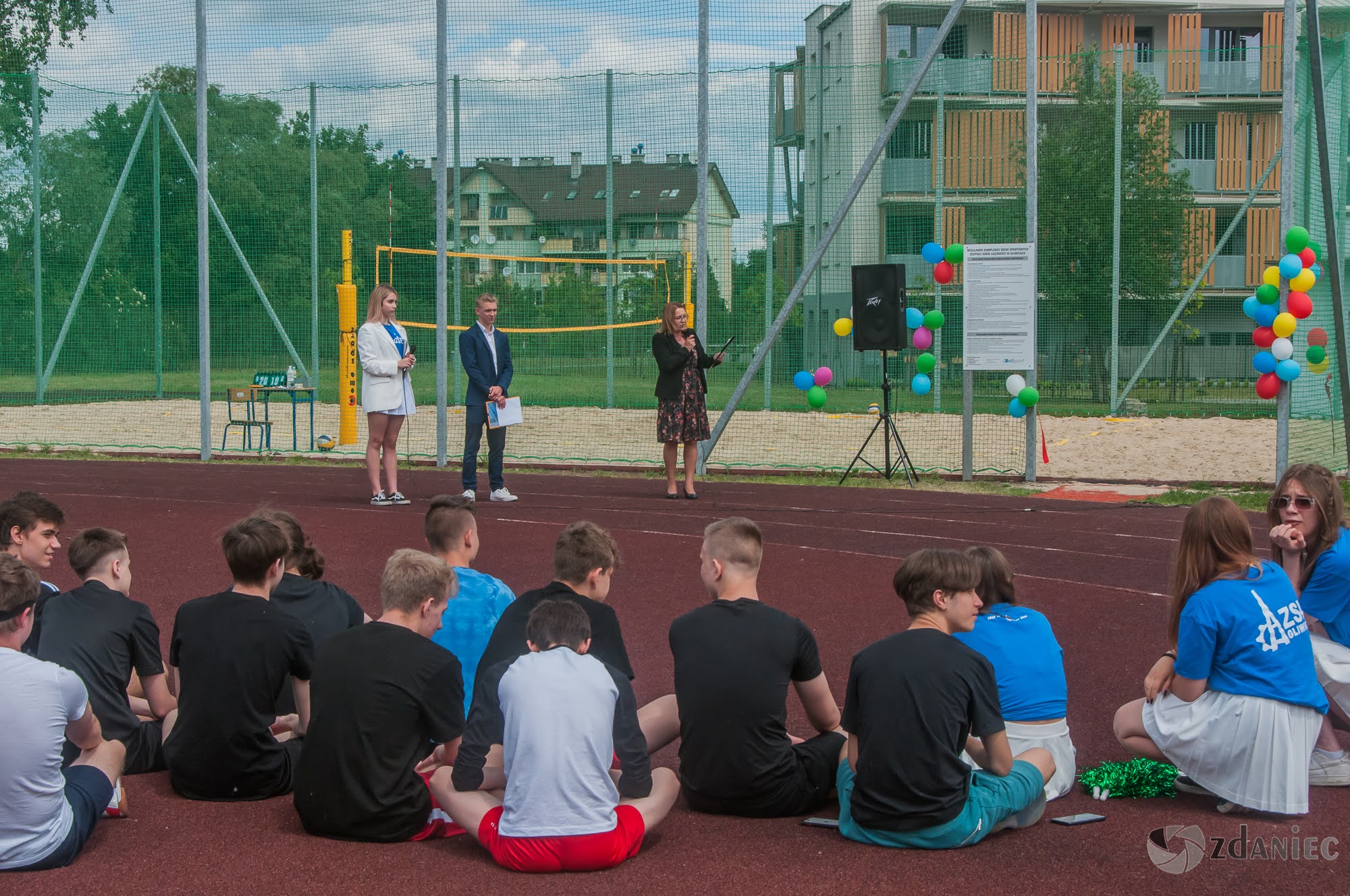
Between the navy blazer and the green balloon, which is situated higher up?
the green balloon

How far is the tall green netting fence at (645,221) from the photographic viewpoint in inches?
569

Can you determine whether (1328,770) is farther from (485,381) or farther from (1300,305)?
(1300,305)

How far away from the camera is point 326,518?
10.0m

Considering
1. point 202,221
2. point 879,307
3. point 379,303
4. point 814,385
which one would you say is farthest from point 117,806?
point 202,221

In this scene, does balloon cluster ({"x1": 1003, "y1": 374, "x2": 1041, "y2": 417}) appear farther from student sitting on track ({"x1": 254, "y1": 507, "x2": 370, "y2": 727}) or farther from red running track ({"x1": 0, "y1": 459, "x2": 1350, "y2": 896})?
student sitting on track ({"x1": 254, "y1": 507, "x2": 370, "y2": 727})

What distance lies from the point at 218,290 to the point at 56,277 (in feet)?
8.65

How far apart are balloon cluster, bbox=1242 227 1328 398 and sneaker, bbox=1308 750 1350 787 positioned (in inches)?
312

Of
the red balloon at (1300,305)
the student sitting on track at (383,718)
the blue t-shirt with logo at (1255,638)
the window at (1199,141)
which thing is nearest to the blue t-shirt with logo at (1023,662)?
the blue t-shirt with logo at (1255,638)

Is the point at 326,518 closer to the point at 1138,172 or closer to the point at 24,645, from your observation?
the point at 24,645

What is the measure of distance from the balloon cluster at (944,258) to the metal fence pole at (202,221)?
8022 mm

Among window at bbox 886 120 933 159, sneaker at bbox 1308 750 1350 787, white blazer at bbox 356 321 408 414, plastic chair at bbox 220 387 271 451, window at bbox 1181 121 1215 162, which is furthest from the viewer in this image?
window at bbox 1181 121 1215 162

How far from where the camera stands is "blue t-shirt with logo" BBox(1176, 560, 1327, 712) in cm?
396

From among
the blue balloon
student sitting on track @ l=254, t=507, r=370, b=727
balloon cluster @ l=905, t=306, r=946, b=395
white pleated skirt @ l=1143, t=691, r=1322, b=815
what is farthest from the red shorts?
the blue balloon

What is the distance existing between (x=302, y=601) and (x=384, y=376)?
603 cm
